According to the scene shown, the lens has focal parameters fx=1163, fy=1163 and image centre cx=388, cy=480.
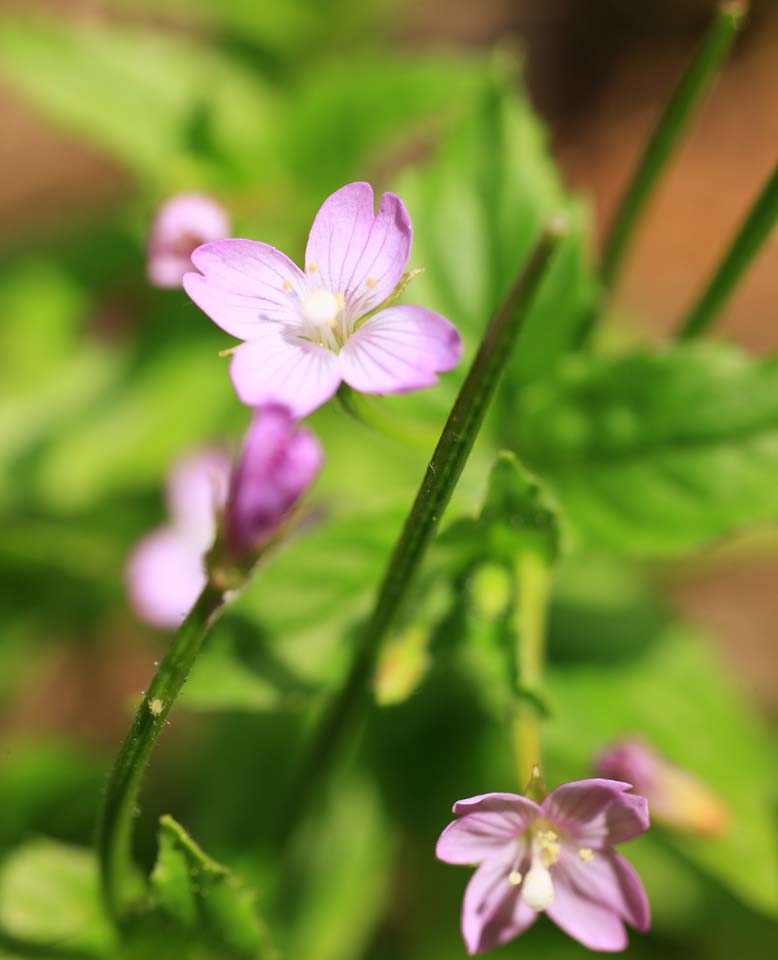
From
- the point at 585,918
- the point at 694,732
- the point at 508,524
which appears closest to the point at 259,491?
the point at 508,524

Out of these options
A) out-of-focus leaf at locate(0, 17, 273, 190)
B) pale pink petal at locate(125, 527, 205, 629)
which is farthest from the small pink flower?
out-of-focus leaf at locate(0, 17, 273, 190)

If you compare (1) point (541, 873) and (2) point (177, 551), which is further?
(2) point (177, 551)

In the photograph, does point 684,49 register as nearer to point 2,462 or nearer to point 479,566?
point 2,462

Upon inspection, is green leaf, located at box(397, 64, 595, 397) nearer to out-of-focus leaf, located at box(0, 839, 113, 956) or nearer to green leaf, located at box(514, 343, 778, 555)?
green leaf, located at box(514, 343, 778, 555)

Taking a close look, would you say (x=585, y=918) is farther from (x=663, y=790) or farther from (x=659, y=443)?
(x=659, y=443)

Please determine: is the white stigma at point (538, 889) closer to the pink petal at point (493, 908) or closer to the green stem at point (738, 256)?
the pink petal at point (493, 908)

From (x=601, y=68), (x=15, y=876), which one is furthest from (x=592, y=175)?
(x=15, y=876)

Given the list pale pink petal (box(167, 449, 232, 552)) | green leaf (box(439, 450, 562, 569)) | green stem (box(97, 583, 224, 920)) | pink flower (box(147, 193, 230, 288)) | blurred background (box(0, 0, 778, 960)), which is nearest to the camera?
green stem (box(97, 583, 224, 920))
